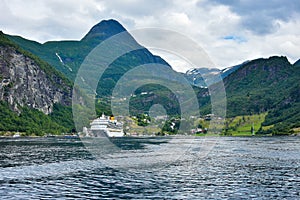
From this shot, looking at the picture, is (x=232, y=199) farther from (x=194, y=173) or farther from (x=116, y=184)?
(x=194, y=173)

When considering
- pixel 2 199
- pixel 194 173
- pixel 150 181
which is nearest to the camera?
pixel 2 199

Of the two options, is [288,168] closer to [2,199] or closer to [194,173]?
[194,173]

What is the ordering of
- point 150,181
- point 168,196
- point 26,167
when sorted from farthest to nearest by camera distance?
point 26,167 → point 150,181 → point 168,196

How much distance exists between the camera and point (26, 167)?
6412 cm

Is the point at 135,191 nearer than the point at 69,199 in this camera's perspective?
No

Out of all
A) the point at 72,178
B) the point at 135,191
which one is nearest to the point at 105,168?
the point at 72,178

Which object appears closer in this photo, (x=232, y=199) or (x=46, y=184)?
(x=232, y=199)

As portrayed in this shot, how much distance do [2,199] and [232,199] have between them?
24.3 metres

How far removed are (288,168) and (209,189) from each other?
28020mm

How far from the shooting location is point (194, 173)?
196 ft

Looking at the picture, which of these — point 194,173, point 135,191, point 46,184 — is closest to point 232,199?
point 135,191

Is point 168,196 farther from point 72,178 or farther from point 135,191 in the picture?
point 72,178

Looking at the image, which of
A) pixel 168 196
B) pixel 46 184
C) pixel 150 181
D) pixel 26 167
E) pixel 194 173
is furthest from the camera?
pixel 26 167

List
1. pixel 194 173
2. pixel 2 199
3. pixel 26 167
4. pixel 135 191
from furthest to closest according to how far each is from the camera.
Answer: pixel 26 167 < pixel 194 173 < pixel 135 191 < pixel 2 199
